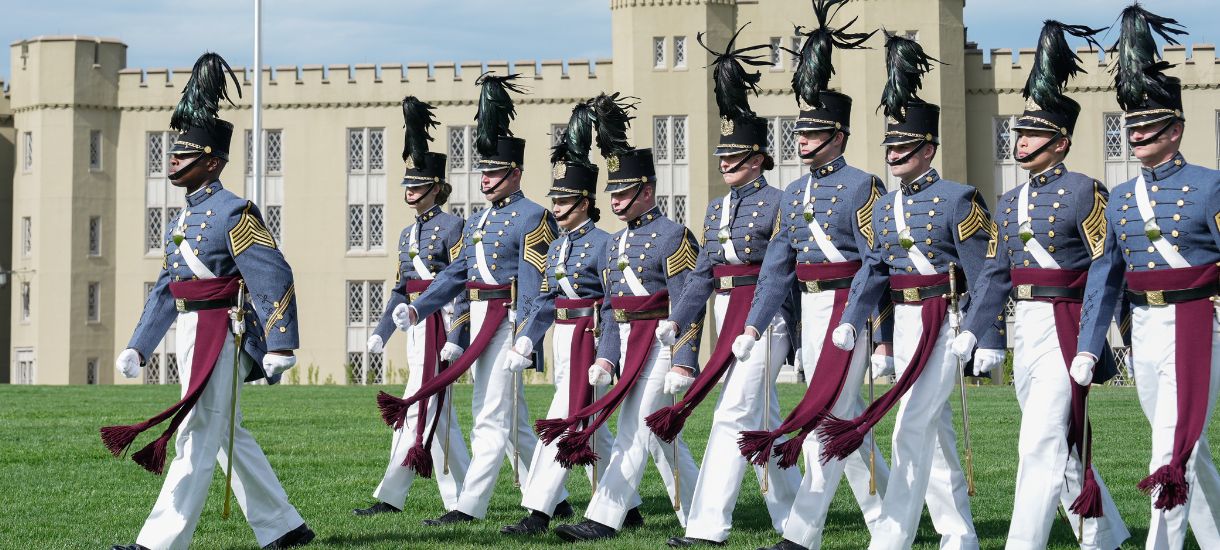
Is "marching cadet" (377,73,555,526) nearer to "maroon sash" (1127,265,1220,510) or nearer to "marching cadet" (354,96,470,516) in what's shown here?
"marching cadet" (354,96,470,516)

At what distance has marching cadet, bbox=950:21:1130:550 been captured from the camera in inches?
316

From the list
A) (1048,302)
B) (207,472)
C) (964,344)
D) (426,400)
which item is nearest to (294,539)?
(207,472)

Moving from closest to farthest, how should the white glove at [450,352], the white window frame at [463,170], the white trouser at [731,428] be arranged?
the white trouser at [731,428] → the white glove at [450,352] → the white window frame at [463,170]

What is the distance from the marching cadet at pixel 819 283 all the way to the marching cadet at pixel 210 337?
2.67m

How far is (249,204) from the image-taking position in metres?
9.37

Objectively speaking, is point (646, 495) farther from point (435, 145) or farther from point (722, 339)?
point (435, 145)

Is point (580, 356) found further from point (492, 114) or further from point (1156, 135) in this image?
point (1156, 135)

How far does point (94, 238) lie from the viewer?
4903cm

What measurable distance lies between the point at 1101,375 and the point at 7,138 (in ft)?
152

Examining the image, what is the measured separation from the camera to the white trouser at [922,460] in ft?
27.9

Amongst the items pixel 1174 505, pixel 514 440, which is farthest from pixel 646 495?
pixel 1174 505

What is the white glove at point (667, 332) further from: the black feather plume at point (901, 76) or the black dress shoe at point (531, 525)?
the black feather plume at point (901, 76)

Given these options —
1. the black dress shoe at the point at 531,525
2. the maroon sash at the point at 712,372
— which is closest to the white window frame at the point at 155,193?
the black dress shoe at the point at 531,525

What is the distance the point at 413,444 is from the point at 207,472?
8.30 ft
